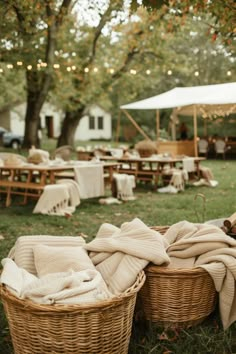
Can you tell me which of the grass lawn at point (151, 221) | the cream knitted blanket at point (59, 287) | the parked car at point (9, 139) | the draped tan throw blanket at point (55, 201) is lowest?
the grass lawn at point (151, 221)

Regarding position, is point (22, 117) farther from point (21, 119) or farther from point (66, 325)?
point (66, 325)

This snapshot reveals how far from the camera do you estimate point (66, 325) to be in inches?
97.0

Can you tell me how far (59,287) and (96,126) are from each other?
132 feet

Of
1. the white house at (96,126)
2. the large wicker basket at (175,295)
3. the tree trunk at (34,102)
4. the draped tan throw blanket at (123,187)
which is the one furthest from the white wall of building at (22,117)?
the large wicker basket at (175,295)

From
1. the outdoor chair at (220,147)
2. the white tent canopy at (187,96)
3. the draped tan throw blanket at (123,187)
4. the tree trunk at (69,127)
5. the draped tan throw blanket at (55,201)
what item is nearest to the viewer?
the draped tan throw blanket at (55,201)

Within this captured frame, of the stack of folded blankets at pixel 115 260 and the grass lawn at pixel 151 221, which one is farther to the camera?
the grass lawn at pixel 151 221

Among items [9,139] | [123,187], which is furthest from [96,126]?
[123,187]

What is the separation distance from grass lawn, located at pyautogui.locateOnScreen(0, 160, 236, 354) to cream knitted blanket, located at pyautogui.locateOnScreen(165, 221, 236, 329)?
0.20m

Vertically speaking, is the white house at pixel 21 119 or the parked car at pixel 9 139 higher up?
the white house at pixel 21 119

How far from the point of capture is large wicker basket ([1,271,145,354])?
2451 millimetres

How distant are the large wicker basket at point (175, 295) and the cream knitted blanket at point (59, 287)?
0.45 m

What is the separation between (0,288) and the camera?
264 centimetres

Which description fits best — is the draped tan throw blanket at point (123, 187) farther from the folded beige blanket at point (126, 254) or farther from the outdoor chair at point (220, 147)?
the outdoor chair at point (220, 147)

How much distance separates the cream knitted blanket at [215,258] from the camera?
10.3ft
